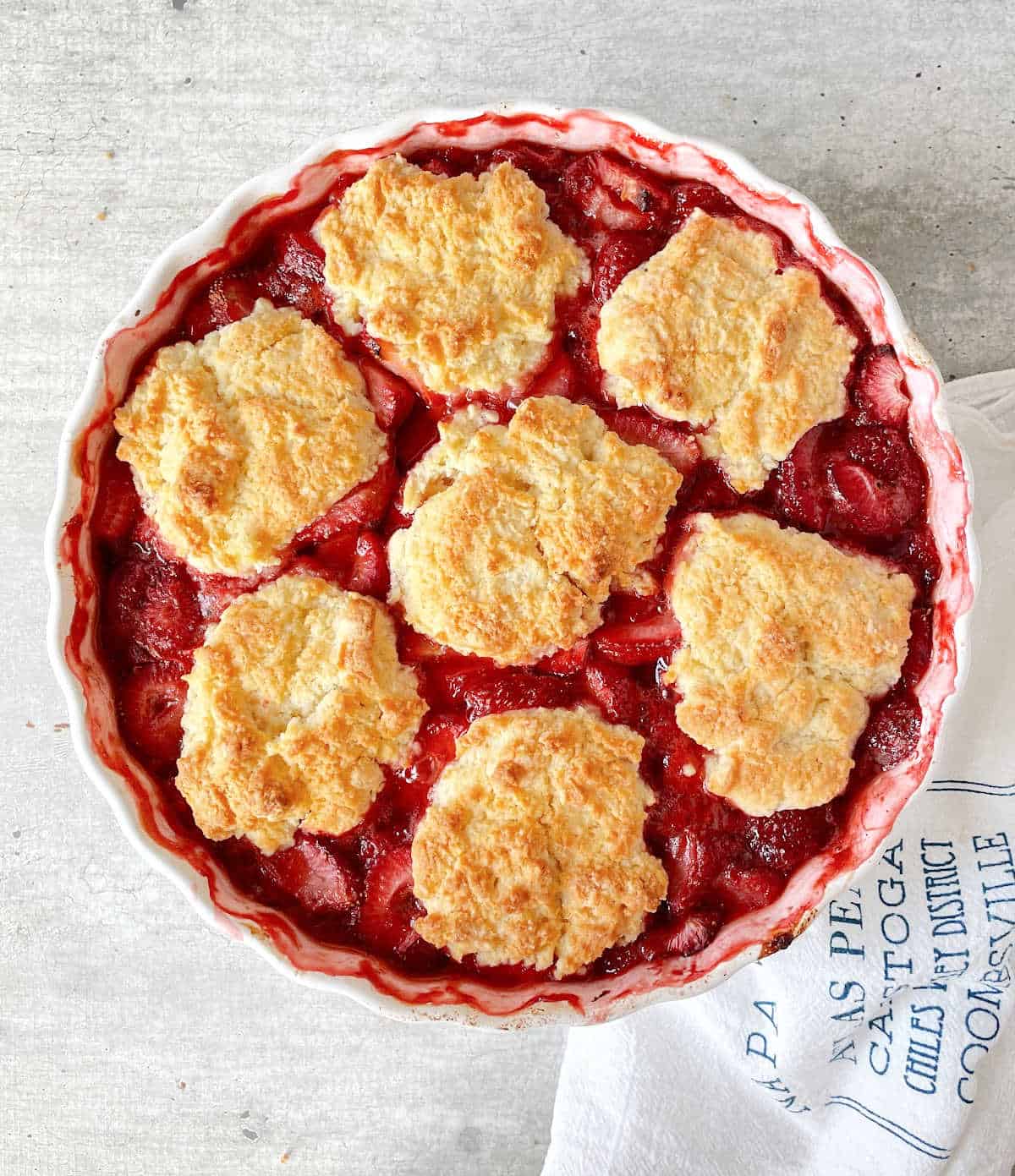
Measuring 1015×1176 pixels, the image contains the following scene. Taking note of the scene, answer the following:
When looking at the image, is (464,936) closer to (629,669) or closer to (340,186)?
(629,669)

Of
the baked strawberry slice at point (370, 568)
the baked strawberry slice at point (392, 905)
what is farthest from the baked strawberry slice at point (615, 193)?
the baked strawberry slice at point (392, 905)

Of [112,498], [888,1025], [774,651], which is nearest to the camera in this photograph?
[774,651]

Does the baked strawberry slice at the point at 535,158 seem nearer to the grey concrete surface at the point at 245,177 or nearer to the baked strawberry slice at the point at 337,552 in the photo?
the grey concrete surface at the point at 245,177

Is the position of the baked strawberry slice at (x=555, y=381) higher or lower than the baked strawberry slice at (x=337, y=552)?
higher

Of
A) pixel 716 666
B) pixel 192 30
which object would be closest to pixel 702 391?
pixel 716 666

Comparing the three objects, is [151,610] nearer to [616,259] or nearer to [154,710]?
[154,710]

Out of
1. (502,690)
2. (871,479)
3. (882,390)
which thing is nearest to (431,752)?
(502,690)
